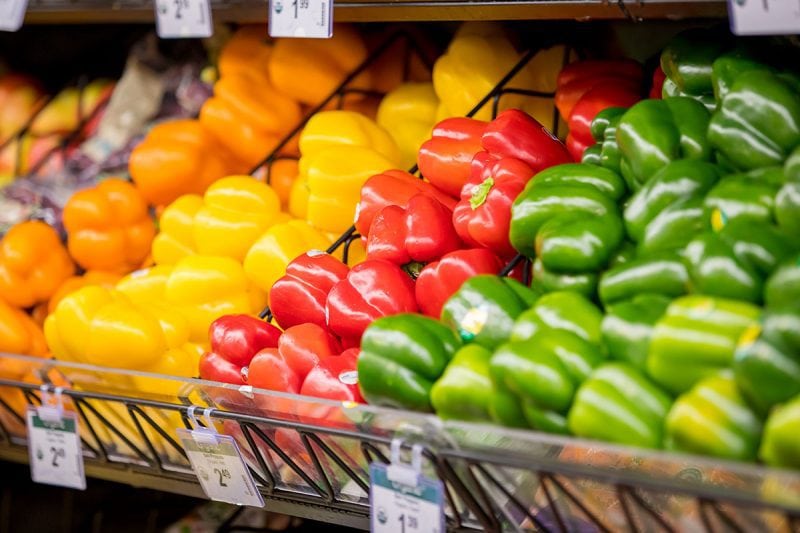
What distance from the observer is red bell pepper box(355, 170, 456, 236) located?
1.51 metres

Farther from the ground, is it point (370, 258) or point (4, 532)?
point (370, 258)

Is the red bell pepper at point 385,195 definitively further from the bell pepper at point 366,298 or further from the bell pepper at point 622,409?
the bell pepper at point 622,409

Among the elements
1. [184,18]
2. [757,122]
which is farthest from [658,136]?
[184,18]

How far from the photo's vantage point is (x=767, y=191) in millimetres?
991

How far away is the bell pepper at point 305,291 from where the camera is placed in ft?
4.74

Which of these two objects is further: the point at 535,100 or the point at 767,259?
the point at 535,100

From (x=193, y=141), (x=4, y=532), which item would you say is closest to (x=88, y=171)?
(x=193, y=141)

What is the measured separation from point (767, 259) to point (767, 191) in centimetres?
11

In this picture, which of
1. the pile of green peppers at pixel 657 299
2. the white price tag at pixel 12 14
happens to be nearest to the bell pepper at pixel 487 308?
the pile of green peppers at pixel 657 299

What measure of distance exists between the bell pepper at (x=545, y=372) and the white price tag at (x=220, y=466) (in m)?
0.44

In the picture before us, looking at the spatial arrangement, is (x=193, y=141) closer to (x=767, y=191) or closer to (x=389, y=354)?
(x=389, y=354)

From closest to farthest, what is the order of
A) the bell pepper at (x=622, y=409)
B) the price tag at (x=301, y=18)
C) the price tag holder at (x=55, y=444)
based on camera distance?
the bell pepper at (x=622, y=409)
the price tag at (x=301, y=18)
the price tag holder at (x=55, y=444)

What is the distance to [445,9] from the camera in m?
1.35

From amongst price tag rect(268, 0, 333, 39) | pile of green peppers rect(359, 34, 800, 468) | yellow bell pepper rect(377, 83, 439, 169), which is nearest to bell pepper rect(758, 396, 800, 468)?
pile of green peppers rect(359, 34, 800, 468)
